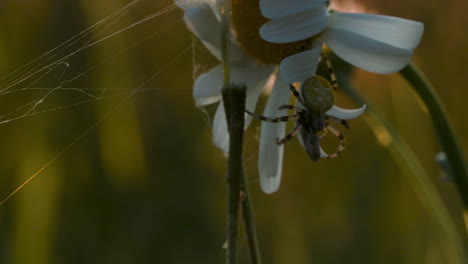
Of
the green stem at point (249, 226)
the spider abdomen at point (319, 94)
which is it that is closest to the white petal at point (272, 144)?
the spider abdomen at point (319, 94)

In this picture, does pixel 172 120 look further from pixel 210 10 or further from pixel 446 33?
pixel 210 10

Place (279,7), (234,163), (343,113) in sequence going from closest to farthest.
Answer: (234,163)
(279,7)
(343,113)


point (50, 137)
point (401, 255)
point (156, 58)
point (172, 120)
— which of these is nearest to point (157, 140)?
point (172, 120)

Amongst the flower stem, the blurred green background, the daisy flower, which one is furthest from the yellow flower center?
the blurred green background

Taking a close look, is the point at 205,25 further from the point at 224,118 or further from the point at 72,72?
the point at 72,72

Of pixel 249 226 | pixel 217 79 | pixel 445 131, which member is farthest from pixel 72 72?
pixel 249 226

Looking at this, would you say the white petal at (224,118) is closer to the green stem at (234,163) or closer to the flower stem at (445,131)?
the flower stem at (445,131)

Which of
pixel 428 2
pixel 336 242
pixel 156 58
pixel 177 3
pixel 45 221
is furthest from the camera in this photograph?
pixel 428 2
